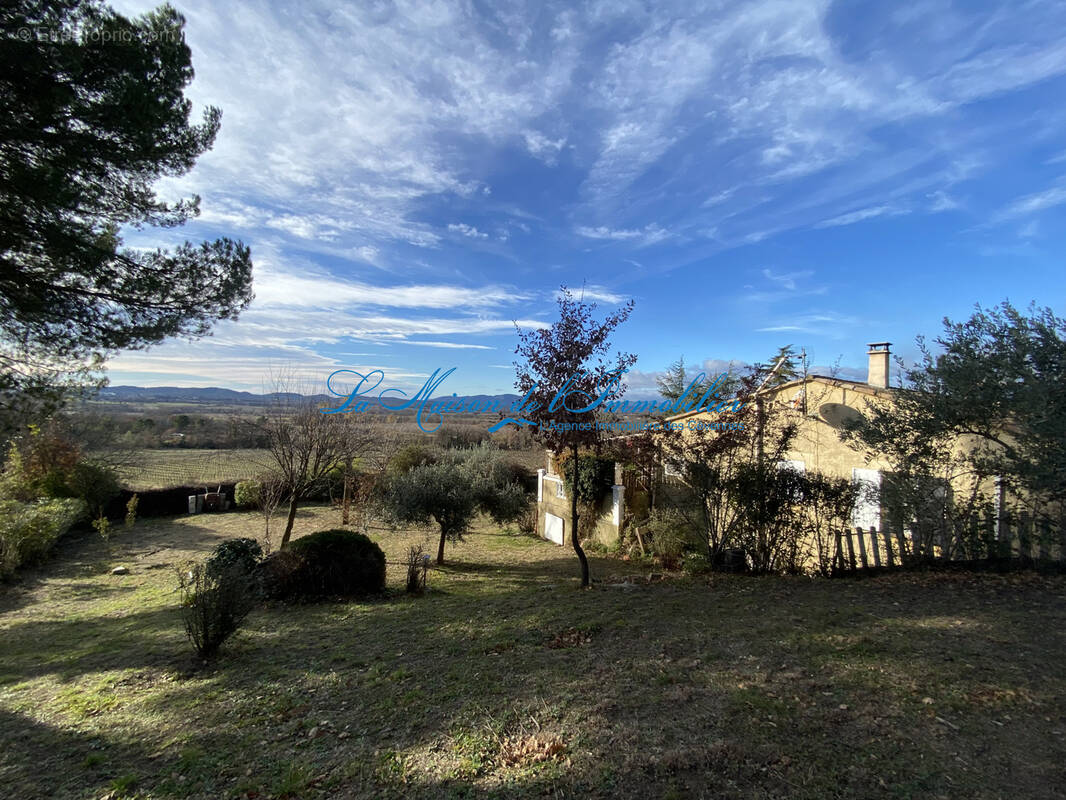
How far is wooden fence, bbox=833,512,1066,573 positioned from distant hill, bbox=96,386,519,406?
5.84m

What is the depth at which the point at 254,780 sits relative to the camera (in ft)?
9.08

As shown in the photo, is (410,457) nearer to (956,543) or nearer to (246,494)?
(246,494)

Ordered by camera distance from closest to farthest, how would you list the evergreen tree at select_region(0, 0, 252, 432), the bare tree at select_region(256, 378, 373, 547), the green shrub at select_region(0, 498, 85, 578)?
the evergreen tree at select_region(0, 0, 252, 432) < the green shrub at select_region(0, 498, 85, 578) < the bare tree at select_region(256, 378, 373, 547)

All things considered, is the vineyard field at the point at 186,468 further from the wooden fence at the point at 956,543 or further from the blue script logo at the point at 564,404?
the wooden fence at the point at 956,543

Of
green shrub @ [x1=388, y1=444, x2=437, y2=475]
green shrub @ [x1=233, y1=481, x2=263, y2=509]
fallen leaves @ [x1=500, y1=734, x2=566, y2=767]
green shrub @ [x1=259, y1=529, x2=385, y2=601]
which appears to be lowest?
green shrub @ [x1=233, y1=481, x2=263, y2=509]

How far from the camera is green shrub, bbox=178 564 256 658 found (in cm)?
479

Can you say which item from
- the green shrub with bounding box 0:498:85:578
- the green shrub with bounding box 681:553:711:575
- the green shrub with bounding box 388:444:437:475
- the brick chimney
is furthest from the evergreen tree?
the green shrub with bounding box 388:444:437:475

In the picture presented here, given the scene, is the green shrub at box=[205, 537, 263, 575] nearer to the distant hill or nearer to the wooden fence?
the distant hill

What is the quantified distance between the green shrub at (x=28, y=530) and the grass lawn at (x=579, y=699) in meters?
3.87

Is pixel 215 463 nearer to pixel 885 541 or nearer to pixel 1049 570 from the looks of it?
pixel 885 541

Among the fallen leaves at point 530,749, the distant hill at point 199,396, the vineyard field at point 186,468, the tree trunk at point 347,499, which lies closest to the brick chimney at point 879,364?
the distant hill at point 199,396

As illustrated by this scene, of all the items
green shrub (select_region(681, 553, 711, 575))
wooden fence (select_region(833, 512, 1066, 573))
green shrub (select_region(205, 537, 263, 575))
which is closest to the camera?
wooden fence (select_region(833, 512, 1066, 573))

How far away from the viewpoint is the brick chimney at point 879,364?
381 inches

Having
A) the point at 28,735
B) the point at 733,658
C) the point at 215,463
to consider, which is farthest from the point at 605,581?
the point at 215,463
